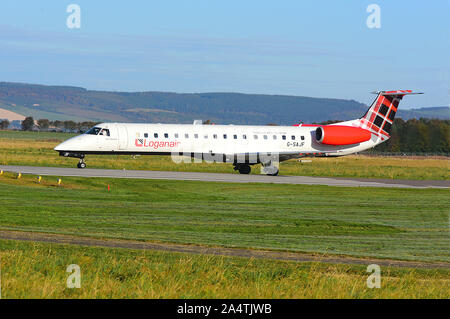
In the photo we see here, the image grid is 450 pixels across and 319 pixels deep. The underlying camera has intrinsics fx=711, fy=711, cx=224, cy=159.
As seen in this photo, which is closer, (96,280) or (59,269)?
(96,280)

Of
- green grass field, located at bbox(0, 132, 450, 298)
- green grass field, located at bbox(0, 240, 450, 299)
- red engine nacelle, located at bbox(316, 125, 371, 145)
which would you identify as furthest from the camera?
red engine nacelle, located at bbox(316, 125, 371, 145)

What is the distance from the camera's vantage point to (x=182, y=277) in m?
13.6

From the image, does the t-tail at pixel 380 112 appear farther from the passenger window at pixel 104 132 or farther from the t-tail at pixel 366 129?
the passenger window at pixel 104 132

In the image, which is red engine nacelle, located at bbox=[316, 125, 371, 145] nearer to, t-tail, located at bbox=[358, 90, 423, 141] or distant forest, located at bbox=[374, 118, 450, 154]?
t-tail, located at bbox=[358, 90, 423, 141]

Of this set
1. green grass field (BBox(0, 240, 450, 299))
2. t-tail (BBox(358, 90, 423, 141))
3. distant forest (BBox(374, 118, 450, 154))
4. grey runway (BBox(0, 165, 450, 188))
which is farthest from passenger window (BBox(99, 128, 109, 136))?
distant forest (BBox(374, 118, 450, 154))

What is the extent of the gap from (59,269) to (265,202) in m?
18.7

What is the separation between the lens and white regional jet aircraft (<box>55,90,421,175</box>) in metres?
45.8

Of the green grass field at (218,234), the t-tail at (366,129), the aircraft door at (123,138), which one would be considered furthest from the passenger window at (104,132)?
the t-tail at (366,129)

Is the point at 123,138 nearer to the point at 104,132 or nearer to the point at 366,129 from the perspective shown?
the point at 104,132

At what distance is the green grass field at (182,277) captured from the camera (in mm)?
12116

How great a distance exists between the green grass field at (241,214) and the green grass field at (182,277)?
3.08 m

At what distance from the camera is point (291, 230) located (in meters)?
23.4
